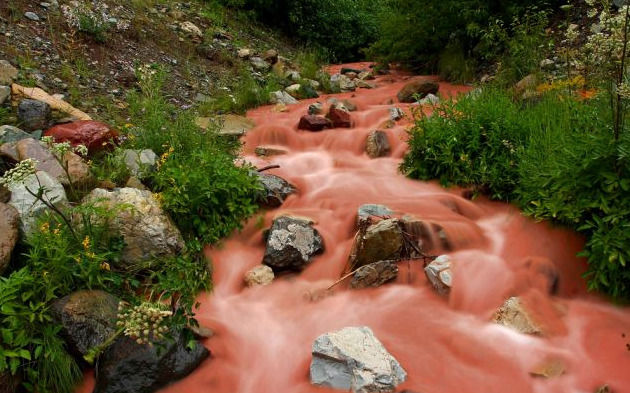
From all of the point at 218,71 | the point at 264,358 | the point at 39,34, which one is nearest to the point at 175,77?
the point at 218,71

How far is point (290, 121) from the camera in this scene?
24.8ft

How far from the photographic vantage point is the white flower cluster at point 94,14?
752 centimetres

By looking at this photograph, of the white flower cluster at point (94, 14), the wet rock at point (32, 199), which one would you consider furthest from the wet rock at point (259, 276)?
the white flower cluster at point (94, 14)

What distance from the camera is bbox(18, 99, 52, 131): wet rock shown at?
4785 millimetres

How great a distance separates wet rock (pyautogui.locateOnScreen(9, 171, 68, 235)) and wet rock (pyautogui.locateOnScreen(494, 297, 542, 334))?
332 centimetres

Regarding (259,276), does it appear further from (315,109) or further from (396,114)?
(315,109)

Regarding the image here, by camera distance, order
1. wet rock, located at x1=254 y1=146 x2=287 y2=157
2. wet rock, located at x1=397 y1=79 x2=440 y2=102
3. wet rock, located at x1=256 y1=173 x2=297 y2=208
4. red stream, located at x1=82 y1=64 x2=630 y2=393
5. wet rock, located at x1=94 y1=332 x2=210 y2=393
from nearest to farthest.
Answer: wet rock, located at x1=94 y1=332 x2=210 y2=393 < red stream, located at x1=82 y1=64 x2=630 y2=393 < wet rock, located at x1=256 y1=173 x2=297 y2=208 < wet rock, located at x1=254 y1=146 x2=287 y2=157 < wet rock, located at x1=397 y1=79 x2=440 y2=102

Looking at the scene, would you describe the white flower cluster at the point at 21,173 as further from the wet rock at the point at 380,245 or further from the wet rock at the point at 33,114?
the wet rock at the point at 380,245

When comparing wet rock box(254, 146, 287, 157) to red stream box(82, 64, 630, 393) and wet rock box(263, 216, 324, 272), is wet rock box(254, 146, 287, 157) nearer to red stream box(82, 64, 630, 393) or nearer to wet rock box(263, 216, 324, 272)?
red stream box(82, 64, 630, 393)

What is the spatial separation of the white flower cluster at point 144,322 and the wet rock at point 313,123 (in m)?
4.65

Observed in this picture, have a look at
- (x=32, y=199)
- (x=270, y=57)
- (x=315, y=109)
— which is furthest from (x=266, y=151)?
(x=270, y=57)

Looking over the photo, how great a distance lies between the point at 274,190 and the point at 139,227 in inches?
64.2

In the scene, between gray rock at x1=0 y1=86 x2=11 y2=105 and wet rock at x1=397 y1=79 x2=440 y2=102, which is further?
wet rock at x1=397 y1=79 x2=440 y2=102

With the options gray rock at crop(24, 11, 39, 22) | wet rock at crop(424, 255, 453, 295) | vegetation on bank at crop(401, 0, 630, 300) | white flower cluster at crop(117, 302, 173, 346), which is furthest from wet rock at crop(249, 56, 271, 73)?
white flower cluster at crop(117, 302, 173, 346)
